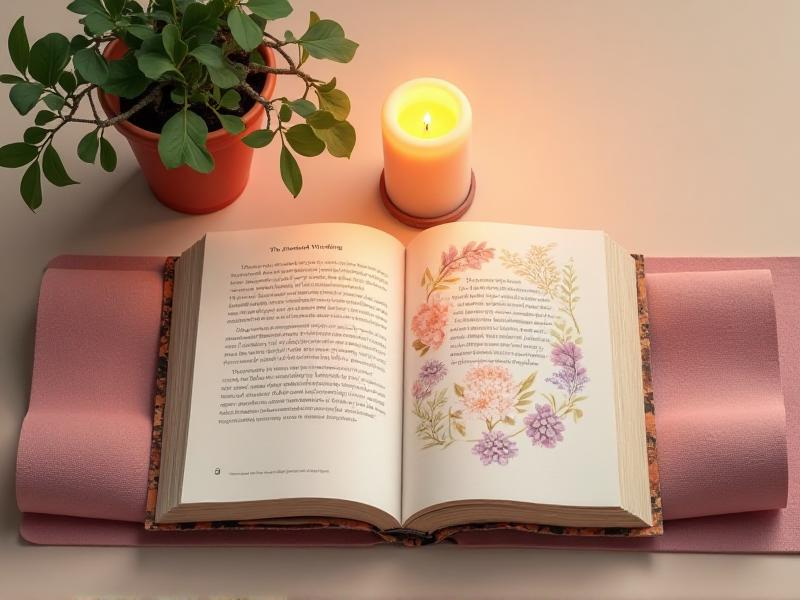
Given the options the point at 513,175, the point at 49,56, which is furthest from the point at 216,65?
the point at 513,175

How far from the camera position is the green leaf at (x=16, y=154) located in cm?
84

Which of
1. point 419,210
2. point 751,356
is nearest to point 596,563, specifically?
point 751,356

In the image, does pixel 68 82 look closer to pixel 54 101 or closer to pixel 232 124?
pixel 54 101

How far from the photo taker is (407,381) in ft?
3.02

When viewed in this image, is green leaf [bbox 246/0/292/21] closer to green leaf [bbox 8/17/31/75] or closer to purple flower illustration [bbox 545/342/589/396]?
green leaf [bbox 8/17/31/75]

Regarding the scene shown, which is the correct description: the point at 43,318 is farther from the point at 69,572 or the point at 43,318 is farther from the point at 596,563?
the point at 596,563

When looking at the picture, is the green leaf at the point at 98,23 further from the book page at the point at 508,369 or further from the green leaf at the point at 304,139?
the book page at the point at 508,369

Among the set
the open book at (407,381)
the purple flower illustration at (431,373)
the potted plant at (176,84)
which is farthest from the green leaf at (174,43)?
the purple flower illustration at (431,373)

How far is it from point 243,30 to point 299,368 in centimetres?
29

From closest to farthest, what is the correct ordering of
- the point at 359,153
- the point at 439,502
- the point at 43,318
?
the point at 439,502 → the point at 43,318 → the point at 359,153

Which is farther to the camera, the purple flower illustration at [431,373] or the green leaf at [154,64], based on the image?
the purple flower illustration at [431,373]

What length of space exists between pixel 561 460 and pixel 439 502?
0.11 m

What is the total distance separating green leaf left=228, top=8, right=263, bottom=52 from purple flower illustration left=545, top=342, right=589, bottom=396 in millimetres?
370

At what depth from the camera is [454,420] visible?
88cm
